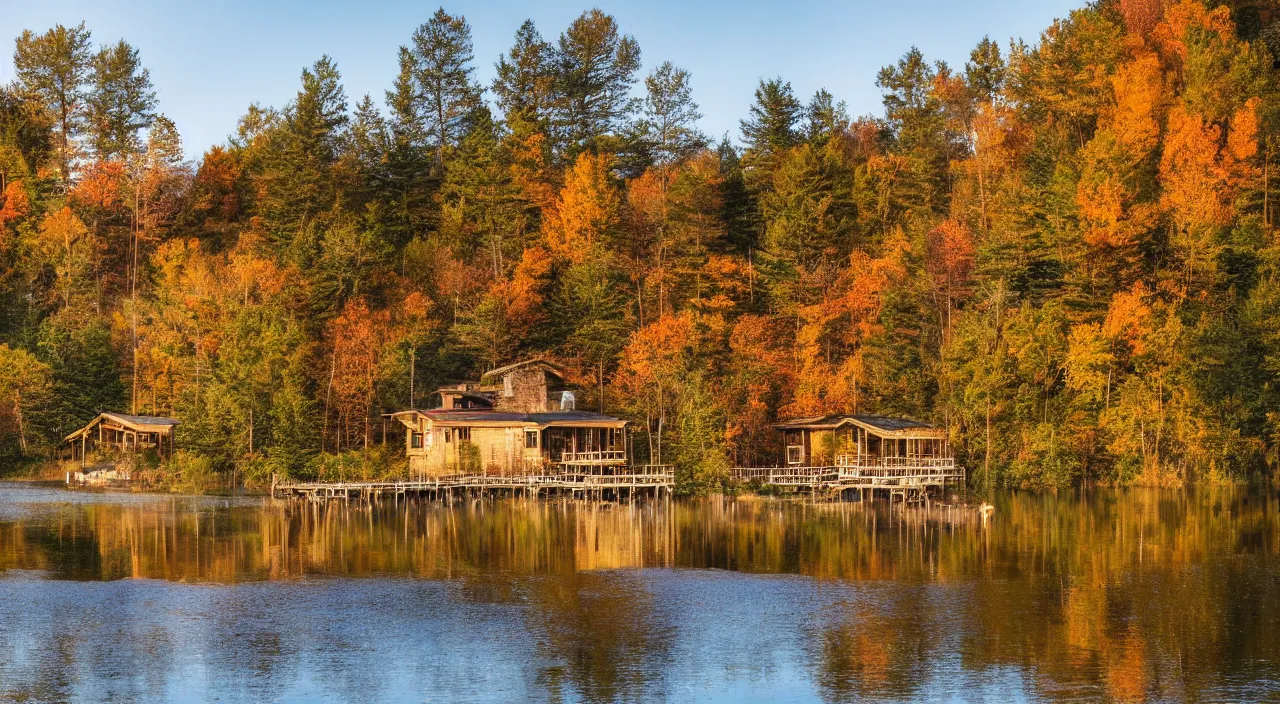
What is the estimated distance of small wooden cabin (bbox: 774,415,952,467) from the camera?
209ft

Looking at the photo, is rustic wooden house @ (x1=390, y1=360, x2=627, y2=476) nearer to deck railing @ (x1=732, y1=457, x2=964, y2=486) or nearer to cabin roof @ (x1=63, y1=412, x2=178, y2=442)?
deck railing @ (x1=732, y1=457, x2=964, y2=486)

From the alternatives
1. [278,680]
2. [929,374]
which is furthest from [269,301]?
[278,680]

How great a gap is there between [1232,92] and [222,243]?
73.5 m

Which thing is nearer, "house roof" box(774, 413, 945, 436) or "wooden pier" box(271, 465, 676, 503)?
"wooden pier" box(271, 465, 676, 503)

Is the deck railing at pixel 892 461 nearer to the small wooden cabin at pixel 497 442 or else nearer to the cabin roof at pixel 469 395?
the small wooden cabin at pixel 497 442

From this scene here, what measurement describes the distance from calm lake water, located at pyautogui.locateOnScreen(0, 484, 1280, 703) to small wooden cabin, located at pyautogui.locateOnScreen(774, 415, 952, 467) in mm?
10715

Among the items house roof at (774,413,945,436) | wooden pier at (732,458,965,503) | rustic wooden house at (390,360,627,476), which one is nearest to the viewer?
wooden pier at (732,458,965,503)

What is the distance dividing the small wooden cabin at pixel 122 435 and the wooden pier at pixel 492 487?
1418cm

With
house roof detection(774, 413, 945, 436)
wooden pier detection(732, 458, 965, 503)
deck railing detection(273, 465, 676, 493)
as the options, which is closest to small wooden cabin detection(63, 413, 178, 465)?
deck railing detection(273, 465, 676, 493)

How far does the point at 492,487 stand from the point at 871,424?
20.1 metres

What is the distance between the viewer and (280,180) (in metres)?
89.7

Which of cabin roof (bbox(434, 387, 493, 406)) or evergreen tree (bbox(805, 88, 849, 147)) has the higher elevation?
evergreen tree (bbox(805, 88, 849, 147))

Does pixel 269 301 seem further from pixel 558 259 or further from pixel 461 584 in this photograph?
pixel 461 584

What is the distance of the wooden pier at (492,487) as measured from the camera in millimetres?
60812
